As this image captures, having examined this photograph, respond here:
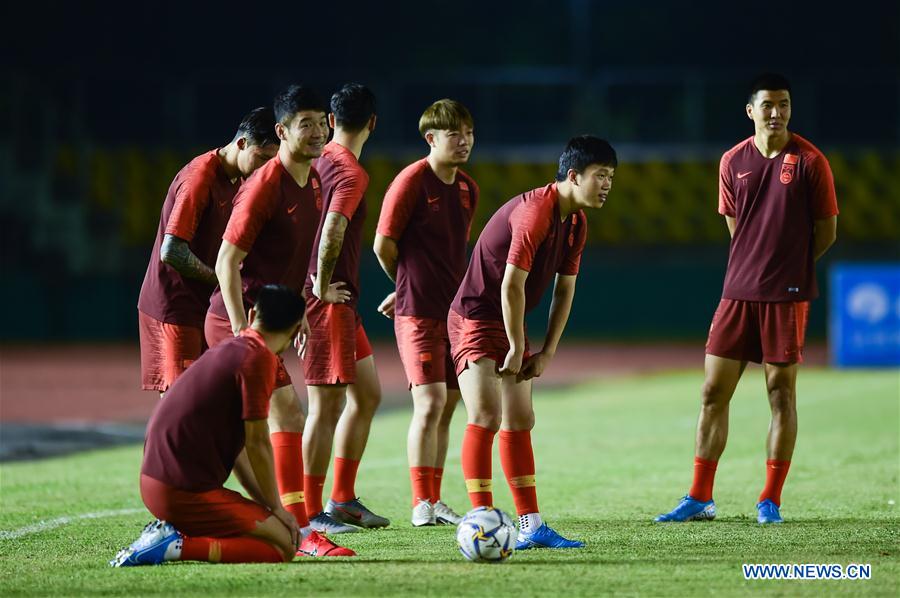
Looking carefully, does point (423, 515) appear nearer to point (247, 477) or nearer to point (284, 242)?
point (247, 477)

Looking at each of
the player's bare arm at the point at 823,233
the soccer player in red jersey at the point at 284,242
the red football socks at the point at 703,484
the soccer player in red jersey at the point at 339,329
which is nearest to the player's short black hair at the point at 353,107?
the soccer player in red jersey at the point at 339,329

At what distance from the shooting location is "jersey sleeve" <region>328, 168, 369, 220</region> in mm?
7051

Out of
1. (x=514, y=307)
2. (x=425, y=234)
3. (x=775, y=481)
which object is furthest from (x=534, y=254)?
(x=775, y=481)

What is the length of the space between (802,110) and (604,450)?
694 inches

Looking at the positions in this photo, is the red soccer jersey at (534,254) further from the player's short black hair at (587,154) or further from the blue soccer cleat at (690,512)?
the blue soccer cleat at (690,512)

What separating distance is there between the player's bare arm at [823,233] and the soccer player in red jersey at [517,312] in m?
1.57

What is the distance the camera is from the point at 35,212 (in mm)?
28531

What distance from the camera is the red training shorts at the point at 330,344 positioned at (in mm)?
7234

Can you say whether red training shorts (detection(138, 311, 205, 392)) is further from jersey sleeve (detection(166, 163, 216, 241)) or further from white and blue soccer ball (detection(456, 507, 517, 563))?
white and blue soccer ball (detection(456, 507, 517, 563))

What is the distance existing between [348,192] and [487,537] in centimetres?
198

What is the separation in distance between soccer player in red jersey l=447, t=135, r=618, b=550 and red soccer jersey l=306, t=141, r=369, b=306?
696mm

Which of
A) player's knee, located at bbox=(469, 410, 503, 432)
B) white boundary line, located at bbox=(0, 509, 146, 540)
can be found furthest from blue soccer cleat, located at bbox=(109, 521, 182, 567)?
player's knee, located at bbox=(469, 410, 503, 432)

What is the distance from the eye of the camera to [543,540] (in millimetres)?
6695

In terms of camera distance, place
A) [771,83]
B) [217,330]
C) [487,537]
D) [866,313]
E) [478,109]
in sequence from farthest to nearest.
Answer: [478,109] < [866,313] < [771,83] < [217,330] < [487,537]
